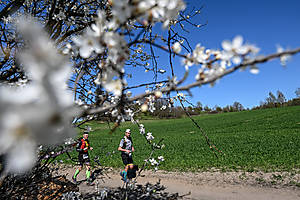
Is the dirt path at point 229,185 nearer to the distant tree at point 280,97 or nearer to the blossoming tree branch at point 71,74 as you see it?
the blossoming tree branch at point 71,74

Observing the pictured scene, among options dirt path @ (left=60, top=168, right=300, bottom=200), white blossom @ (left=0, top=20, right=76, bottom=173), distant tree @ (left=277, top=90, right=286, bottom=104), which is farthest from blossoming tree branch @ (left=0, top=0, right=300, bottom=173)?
distant tree @ (left=277, top=90, right=286, bottom=104)

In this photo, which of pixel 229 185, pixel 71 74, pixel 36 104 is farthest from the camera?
pixel 229 185

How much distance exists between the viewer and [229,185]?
22.3 ft

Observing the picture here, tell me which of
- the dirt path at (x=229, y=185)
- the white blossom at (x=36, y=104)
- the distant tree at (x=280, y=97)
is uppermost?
the distant tree at (x=280, y=97)

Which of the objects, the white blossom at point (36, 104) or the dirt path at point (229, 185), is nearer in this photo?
the white blossom at point (36, 104)

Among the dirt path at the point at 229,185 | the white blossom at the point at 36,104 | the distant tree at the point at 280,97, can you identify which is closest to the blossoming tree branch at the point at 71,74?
the white blossom at the point at 36,104

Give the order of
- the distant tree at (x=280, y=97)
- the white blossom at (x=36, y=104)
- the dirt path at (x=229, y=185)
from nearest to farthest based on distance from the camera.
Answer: the white blossom at (x=36, y=104)
the dirt path at (x=229, y=185)
the distant tree at (x=280, y=97)

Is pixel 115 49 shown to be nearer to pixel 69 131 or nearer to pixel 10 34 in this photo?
pixel 69 131

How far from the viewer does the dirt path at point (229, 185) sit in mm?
5820

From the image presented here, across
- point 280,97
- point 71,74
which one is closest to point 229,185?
point 71,74

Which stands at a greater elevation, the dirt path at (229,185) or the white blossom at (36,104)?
the white blossom at (36,104)

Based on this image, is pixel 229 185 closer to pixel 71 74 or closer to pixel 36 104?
pixel 71 74

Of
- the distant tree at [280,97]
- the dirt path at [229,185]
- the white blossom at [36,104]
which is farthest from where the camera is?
the distant tree at [280,97]

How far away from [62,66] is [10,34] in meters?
2.94
